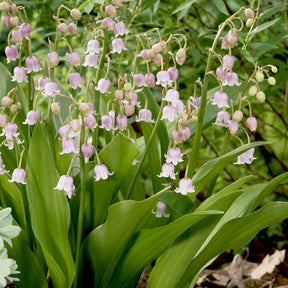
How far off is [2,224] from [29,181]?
346mm

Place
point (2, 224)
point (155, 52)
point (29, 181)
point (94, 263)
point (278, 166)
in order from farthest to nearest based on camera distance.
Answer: point (278, 166) < point (94, 263) < point (29, 181) < point (155, 52) < point (2, 224)

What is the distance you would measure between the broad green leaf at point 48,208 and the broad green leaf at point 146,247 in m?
0.20

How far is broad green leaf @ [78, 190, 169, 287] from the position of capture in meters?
1.45

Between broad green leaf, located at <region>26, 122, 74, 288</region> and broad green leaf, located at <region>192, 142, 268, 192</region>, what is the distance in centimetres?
46

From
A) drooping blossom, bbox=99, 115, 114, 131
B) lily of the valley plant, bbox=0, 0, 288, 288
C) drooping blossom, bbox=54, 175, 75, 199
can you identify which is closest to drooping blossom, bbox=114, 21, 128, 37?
lily of the valley plant, bbox=0, 0, 288, 288

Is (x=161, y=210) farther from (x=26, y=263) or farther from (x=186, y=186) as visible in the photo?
(x=26, y=263)

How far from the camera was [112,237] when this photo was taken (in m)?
1.54

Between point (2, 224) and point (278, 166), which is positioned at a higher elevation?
point (2, 224)

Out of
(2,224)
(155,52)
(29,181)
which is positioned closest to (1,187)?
(29,181)

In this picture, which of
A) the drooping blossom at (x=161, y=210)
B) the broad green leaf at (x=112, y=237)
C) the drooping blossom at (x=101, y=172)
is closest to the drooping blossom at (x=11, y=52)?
the drooping blossom at (x=101, y=172)

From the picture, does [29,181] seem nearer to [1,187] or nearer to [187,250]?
[1,187]

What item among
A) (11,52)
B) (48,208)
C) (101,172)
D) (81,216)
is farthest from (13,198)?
(11,52)

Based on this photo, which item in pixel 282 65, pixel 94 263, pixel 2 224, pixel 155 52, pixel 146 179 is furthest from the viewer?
pixel 146 179

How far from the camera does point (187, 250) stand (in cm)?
157
